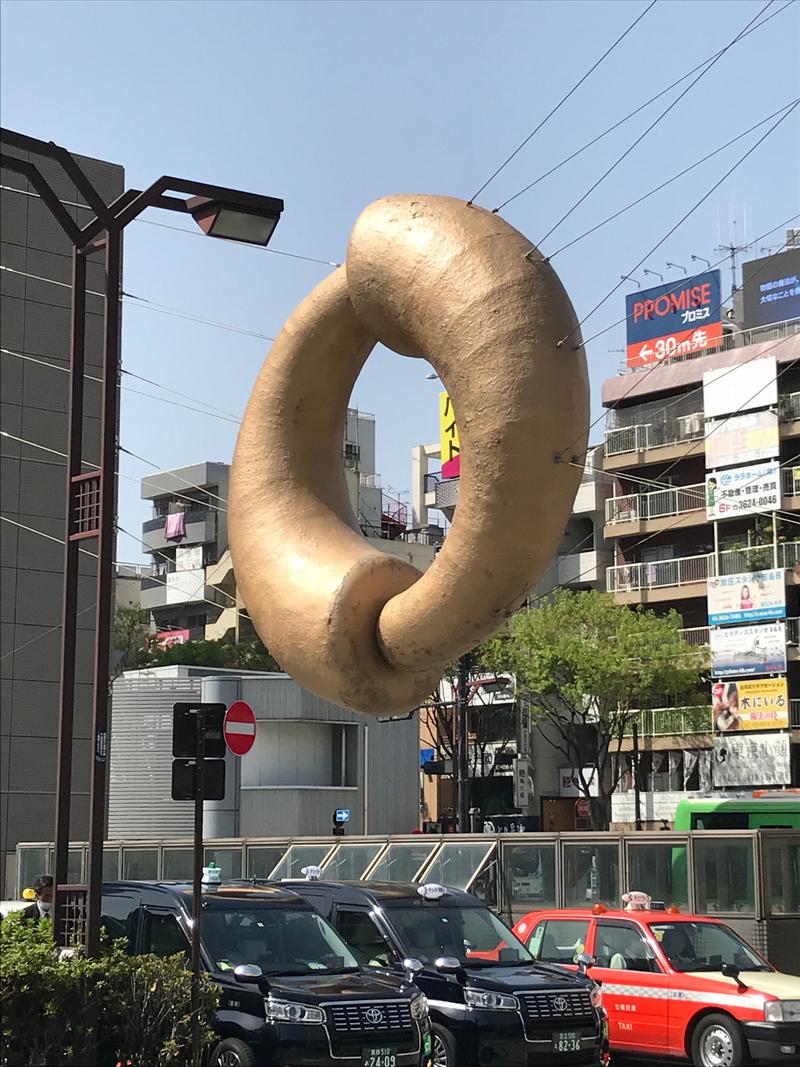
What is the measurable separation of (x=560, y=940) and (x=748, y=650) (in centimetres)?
3737

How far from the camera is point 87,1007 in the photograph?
31.7 feet

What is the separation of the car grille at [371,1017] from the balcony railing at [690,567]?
4191cm

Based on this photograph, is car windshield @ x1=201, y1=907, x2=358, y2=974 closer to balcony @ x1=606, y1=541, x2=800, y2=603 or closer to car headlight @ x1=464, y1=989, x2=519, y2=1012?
car headlight @ x1=464, y1=989, x2=519, y2=1012

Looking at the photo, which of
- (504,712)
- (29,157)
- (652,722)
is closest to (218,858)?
(29,157)

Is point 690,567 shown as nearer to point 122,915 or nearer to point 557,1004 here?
point 557,1004

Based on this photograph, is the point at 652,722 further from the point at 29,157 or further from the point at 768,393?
the point at 29,157

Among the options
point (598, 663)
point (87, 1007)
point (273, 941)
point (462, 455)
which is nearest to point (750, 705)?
point (598, 663)

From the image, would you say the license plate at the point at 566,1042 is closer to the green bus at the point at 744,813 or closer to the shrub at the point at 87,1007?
the shrub at the point at 87,1007

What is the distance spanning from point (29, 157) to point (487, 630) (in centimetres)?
2875

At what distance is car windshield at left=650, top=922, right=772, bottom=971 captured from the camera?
15.9 m

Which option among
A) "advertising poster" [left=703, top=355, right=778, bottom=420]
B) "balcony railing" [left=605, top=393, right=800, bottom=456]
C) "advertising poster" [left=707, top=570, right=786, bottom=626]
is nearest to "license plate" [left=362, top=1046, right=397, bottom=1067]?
"advertising poster" [left=707, top=570, right=786, bottom=626]

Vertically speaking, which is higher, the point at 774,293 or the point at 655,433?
the point at 774,293

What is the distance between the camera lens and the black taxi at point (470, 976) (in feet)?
45.1

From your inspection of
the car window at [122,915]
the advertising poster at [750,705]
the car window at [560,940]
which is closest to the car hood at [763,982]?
the car window at [560,940]
